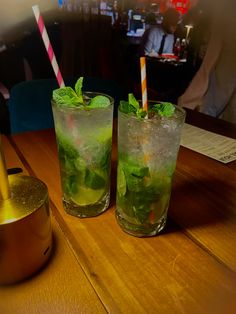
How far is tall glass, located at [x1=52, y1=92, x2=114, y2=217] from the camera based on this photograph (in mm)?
614

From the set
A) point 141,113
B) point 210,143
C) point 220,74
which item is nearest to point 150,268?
point 141,113

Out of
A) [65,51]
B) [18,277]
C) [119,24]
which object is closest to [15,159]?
[18,277]

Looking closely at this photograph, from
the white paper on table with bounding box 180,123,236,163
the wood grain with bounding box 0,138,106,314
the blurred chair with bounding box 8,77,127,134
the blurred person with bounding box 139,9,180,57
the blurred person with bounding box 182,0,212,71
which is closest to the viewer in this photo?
the wood grain with bounding box 0,138,106,314

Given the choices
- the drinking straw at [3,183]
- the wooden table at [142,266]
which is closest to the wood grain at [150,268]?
the wooden table at [142,266]

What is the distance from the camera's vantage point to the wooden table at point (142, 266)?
473 mm

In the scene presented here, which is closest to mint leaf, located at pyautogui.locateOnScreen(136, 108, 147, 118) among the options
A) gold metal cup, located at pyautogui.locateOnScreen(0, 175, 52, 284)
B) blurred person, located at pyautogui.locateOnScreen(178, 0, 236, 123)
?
gold metal cup, located at pyautogui.locateOnScreen(0, 175, 52, 284)

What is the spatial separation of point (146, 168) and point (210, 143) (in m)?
0.59

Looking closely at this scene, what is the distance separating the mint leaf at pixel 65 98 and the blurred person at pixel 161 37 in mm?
3947

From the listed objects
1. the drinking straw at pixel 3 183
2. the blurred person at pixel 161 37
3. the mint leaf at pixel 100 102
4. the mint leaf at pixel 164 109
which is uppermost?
the mint leaf at pixel 100 102

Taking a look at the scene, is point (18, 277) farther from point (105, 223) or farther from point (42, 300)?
point (105, 223)

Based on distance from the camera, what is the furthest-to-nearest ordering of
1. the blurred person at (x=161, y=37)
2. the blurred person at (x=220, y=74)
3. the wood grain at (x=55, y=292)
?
the blurred person at (x=161, y=37) < the blurred person at (x=220, y=74) < the wood grain at (x=55, y=292)

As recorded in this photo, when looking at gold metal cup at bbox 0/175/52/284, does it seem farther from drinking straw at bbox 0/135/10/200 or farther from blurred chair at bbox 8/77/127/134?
blurred chair at bbox 8/77/127/134

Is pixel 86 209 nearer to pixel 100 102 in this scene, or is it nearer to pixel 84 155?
pixel 84 155

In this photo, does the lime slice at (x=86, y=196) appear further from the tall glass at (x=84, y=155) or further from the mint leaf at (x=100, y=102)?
the mint leaf at (x=100, y=102)
